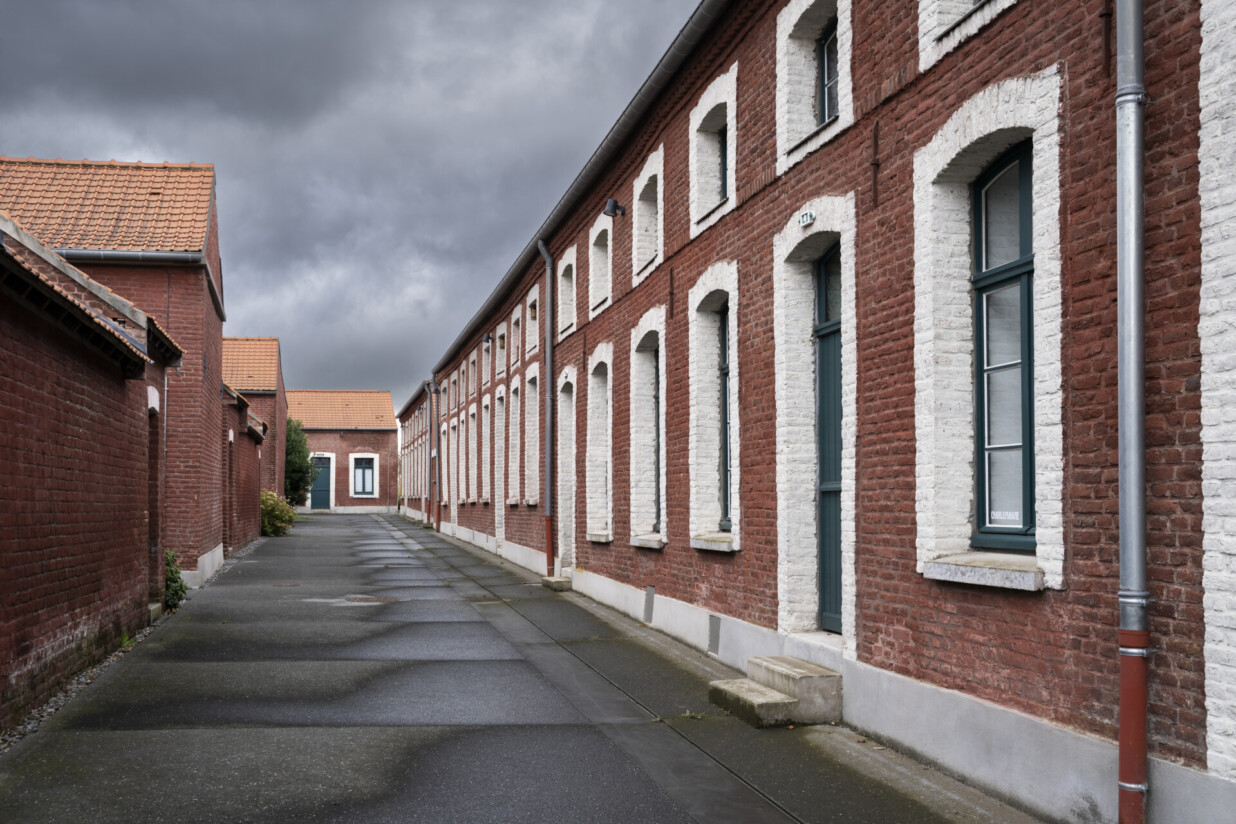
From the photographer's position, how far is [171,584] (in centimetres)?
1490

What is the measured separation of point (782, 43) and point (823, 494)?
3951 millimetres

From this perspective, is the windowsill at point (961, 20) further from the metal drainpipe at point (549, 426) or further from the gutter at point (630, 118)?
the metal drainpipe at point (549, 426)

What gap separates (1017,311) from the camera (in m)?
6.66

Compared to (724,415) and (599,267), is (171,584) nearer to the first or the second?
(599,267)

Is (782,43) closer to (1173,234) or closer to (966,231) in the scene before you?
(966,231)

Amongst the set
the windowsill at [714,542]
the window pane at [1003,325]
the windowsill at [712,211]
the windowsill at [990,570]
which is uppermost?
the windowsill at [712,211]

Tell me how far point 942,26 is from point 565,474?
44.8ft

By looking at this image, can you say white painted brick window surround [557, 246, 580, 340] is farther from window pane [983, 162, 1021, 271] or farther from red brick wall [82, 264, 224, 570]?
window pane [983, 162, 1021, 271]

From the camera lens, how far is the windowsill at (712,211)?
11046 mm

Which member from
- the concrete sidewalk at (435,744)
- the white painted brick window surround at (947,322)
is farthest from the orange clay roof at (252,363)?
the white painted brick window surround at (947,322)

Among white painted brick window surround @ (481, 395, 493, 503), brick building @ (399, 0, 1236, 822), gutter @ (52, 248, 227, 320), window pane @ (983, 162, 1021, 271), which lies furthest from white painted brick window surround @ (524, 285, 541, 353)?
window pane @ (983, 162, 1021, 271)

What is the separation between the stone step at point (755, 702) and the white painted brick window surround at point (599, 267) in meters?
8.53

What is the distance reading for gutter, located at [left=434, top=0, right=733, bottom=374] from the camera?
11188 mm

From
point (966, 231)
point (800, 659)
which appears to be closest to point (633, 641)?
point (800, 659)
